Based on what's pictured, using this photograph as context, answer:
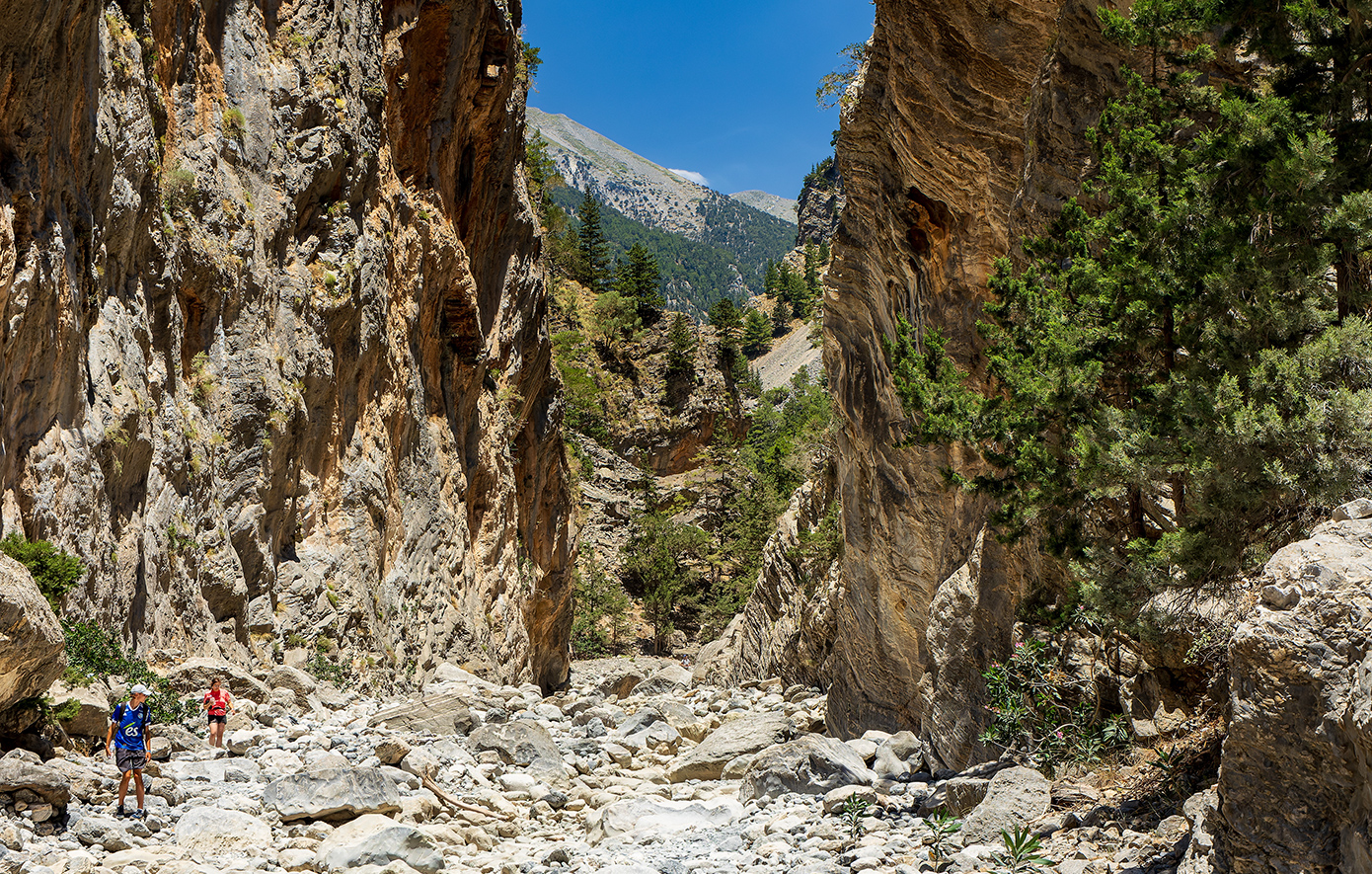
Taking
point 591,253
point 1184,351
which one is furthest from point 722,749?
point 591,253

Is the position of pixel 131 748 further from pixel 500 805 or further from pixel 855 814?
pixel 855 814

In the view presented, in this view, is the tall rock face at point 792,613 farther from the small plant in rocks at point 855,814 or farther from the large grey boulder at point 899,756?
the small plant in rocks at point 855,814

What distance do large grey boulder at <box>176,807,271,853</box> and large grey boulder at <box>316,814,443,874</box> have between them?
56 centimetres

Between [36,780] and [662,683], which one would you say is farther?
[662,683]

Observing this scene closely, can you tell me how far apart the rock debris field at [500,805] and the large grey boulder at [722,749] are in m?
0.04

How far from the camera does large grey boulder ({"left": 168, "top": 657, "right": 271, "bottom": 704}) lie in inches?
453

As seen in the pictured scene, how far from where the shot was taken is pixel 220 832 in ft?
26.4

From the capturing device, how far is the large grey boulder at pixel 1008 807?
8078mm

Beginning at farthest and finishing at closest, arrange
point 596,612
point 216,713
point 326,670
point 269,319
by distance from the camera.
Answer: point 596,612, point 269,319, point 326,670, point 216,713

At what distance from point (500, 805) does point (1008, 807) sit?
20.0ft

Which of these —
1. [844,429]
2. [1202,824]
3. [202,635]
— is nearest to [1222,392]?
[1202,824]

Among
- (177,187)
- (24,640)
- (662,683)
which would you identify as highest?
(177,187)

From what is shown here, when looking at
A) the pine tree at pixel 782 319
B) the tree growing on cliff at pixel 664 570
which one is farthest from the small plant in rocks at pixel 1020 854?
the pine tree at pixel 782 319

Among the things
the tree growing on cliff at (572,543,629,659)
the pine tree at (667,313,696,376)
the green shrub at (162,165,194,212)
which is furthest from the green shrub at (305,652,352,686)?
the pine tree at (667,313,696,376)
